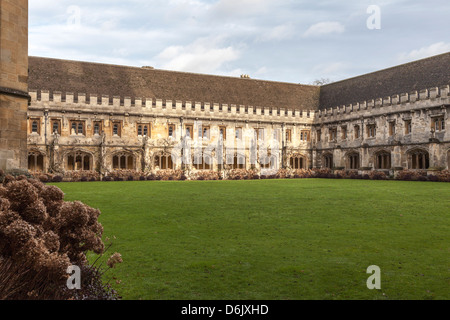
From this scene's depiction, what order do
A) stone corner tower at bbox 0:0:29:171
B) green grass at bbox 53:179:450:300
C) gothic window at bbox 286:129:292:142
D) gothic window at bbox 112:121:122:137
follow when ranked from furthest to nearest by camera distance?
gothic window at bbox 286:129:292:142
gothic window at bbox 112:121:122:137
stone corner tower at bbox 0:0:29:171
green grass at bbox 53:179:450:300

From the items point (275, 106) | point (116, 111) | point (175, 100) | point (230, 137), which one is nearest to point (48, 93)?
point (116, 111)

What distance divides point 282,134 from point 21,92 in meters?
28.9

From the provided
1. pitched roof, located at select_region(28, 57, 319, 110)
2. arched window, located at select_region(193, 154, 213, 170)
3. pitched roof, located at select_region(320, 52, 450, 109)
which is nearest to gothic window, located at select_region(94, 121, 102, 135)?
pitched roof, located at select_region(28, 57, 319, 110)

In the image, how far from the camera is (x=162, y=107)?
32.1m

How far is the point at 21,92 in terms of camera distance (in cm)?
946

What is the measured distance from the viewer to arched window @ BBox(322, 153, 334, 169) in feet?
120

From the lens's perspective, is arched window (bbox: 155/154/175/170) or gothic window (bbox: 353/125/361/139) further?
gothic window (bbox: 353/125/361/139)

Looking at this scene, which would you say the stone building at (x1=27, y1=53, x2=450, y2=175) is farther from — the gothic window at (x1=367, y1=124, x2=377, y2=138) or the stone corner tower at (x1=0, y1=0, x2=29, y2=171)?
the stone corner tower at (x1=0, y1=0, x2=29, y2=171)

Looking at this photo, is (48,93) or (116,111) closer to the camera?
(48,93)

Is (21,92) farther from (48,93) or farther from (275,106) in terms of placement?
(275,106)

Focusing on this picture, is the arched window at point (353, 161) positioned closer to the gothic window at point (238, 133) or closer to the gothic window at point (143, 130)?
the gothic window at point (238, 133)

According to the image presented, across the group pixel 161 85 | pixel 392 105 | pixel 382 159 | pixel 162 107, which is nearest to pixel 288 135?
pixel 382 159

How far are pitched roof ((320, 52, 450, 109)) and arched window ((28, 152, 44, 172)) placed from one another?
26393mm
